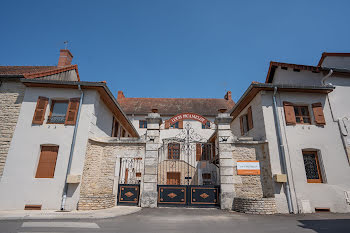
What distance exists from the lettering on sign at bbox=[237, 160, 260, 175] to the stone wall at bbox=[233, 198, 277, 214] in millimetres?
1276

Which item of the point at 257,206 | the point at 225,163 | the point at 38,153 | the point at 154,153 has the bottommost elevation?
the point at 257,206

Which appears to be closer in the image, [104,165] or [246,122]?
[104,165]

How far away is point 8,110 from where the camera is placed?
891cm

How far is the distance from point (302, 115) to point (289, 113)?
1093 mm

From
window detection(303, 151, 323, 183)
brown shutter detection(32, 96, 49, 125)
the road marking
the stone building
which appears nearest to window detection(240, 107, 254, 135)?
the stone building

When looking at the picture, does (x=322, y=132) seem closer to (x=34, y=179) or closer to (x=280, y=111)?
(x=280, y=111)

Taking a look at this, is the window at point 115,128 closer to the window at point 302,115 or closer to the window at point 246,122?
the window at point 246,122

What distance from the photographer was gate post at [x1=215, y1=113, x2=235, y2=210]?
325 inches

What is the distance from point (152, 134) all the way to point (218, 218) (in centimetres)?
450

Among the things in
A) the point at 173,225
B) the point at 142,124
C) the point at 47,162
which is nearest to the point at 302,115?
the point at 173,225

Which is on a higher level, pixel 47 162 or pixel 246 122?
pixel 246 122

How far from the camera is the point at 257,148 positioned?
9.00 m

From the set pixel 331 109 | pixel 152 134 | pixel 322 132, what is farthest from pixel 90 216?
pixel 331 109

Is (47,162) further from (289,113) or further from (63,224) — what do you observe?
(289,113)
